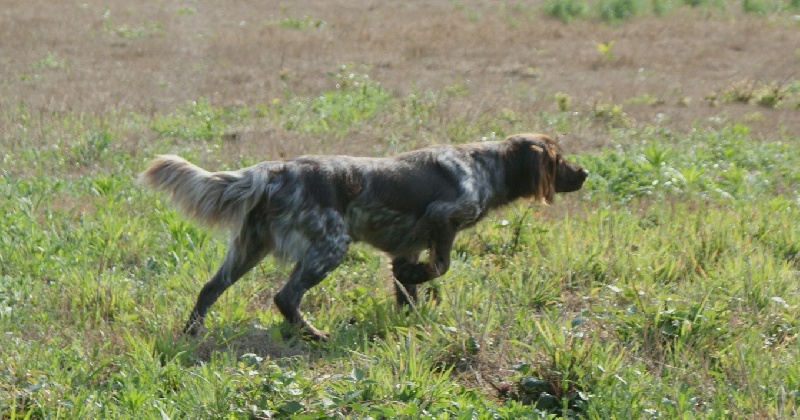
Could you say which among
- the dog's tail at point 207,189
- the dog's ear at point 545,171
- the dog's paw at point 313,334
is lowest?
the dog's paw at point 313,334

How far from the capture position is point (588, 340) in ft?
17.6

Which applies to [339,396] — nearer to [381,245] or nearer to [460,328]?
[460,328]

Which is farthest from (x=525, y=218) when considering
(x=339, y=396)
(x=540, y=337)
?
(x=339, y=396)

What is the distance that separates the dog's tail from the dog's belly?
0.62 m

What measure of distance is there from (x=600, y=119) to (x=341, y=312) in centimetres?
725

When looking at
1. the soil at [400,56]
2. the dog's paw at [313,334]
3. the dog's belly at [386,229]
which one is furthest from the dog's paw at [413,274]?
the soil at [400,56]

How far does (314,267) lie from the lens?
229 inches

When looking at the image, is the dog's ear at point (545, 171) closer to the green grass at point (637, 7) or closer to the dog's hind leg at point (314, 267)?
the dog's hind leg at point (314, 267)

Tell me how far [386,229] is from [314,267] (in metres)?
0.61

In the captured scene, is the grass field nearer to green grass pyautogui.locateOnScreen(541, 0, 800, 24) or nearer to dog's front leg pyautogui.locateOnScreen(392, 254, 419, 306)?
dog's front leg pyautogui.locateOnScreen(392, 254, 419, 306)

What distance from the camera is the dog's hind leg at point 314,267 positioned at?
18.9 feet

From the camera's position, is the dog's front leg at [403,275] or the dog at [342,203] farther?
the dog's front leg at [403,275]

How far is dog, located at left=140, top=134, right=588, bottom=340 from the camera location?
5.76 meters

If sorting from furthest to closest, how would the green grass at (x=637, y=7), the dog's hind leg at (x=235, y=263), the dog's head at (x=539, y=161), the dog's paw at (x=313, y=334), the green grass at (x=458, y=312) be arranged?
the green grass at (x=637, y=7), the dog's head at (x=539, y=161), the dog's hind leg at (x=235, y=263), the dog's paw at (x=313, y=334), the green grass at (x=458, y=312)
